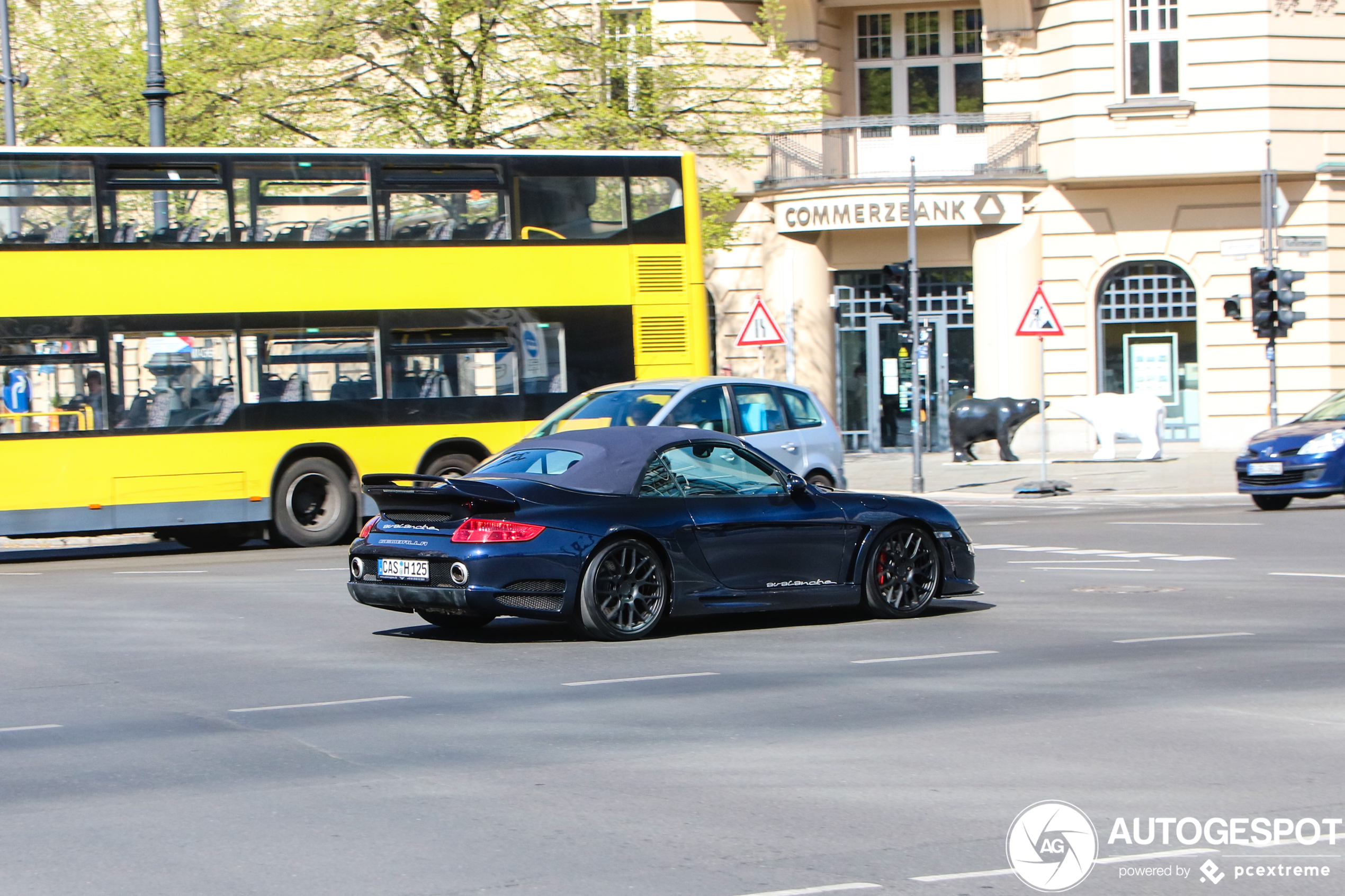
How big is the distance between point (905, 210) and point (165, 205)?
18.0 metres

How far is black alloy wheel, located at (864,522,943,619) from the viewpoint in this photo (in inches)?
461

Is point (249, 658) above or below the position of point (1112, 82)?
below

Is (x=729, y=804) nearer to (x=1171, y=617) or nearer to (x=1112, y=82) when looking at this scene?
(x=1171, y=617)

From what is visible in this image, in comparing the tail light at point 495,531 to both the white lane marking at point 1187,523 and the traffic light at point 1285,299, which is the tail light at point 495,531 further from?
the traffic light at point 1285,299

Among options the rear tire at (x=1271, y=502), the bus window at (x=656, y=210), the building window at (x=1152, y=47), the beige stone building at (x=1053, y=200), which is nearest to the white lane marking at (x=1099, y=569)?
the bus window at (x=656, y=210)

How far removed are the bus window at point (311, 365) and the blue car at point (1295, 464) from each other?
1022 cm

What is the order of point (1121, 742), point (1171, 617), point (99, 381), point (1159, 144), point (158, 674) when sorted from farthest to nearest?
point (1159, 144) < point (99, 381) < point (1171, 617) < point (158, 674) < point (1121, 742)

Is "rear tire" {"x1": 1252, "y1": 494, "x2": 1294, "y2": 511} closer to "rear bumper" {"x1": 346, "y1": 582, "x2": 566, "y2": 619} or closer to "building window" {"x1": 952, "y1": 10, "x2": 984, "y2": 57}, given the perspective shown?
"rear bumper" {"x1": 346, "y1": 582, "x2": 566, "y2": 619}

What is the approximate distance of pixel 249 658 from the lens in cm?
1034

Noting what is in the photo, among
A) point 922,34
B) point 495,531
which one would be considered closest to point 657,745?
point 495,531

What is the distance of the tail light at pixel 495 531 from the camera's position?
1033 cm

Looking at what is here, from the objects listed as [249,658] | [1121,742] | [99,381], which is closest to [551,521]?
[249,658]

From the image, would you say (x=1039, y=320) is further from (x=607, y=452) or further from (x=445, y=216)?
(x=607, y=452)

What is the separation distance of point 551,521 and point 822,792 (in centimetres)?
421
